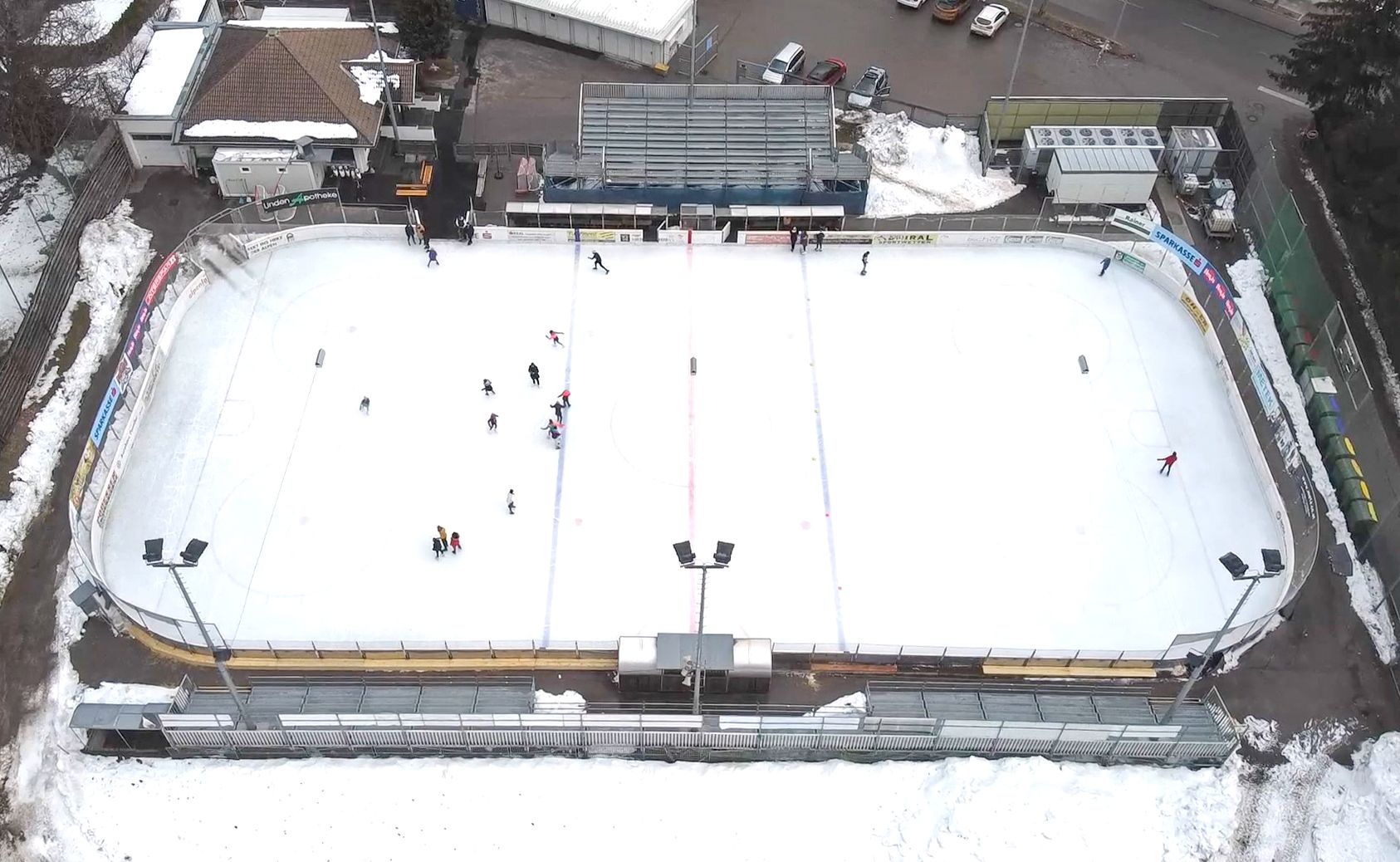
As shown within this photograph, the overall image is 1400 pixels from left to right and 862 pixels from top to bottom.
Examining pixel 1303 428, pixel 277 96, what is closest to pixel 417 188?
pixel 277 96

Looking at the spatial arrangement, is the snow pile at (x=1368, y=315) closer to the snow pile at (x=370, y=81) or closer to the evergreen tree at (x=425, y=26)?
the evergreen tree at (x=425, y=26)

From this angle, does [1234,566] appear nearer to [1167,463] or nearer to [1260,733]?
[1260,733]

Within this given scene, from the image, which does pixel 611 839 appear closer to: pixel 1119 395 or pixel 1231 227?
pixel 1119 395

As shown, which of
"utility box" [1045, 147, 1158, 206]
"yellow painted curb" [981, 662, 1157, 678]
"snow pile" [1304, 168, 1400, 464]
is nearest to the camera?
"yellow painted curb" [981, 662, 1157, 678]

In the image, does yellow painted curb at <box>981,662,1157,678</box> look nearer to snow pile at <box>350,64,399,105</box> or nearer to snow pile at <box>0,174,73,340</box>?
snow pile at <box>350,64,399,105</box>

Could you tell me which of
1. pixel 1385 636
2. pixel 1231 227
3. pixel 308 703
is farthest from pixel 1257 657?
pixel 308 703

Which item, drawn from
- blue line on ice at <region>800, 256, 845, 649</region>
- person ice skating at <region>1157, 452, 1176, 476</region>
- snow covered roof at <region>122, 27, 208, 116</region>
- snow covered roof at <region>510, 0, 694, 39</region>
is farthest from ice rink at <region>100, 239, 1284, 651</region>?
snow covered roof at <region>510, 0, 694, 39</region>
